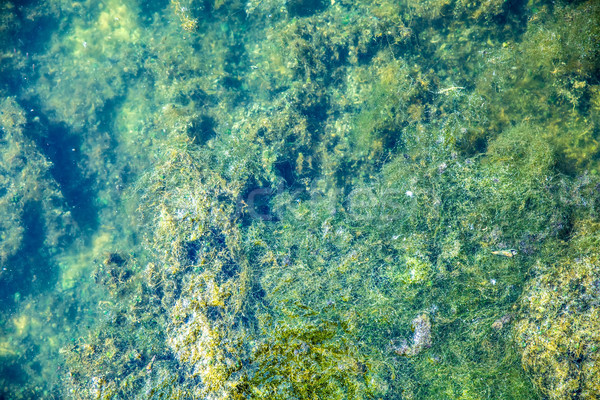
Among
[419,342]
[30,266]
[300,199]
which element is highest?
[30,266]

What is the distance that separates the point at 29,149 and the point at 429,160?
9416 mm

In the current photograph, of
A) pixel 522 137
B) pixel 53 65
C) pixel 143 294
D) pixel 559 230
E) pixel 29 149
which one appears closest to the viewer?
pixel 559 230

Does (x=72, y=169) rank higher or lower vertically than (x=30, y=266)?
higher

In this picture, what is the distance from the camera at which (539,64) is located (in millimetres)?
5945

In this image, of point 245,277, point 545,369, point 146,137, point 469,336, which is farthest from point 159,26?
point 545,369

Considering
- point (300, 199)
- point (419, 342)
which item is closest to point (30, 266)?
point (300, 199)

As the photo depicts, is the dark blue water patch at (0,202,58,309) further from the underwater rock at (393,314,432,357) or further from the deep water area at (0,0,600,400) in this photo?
the underwater rock at (393,314,432,357)

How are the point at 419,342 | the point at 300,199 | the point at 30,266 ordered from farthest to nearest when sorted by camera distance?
the point at 30,266 < the point at 300,199 < the point at 419,342

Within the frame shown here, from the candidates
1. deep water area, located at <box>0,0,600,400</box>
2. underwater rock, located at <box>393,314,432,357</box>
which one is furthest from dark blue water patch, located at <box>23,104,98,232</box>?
underwater rock, located at <box>393,314,432,357</box>

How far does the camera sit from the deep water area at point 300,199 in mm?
4898

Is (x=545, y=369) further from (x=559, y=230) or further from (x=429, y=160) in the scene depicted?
(x=429, y=160)

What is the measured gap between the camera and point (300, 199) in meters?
6.54

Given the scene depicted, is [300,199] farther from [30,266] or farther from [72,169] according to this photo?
[30,266]

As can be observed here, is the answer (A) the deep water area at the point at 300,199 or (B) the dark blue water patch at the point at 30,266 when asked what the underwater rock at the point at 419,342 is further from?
(B) the dark blue water patch at the point at 30,266
